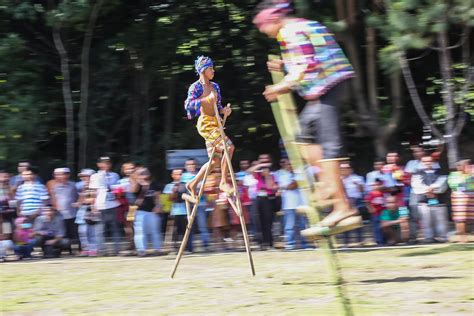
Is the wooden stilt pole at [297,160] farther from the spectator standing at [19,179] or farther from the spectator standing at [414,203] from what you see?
the spectator standing at [19,179]

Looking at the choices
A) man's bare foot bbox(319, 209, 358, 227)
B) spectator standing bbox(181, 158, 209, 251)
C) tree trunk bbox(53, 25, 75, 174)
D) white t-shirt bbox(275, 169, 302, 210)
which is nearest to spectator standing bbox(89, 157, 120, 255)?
spectator standing bbox(181, 158, 209, 251)

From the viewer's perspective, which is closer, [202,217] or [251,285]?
[251,285]

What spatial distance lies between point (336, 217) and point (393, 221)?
759 cm

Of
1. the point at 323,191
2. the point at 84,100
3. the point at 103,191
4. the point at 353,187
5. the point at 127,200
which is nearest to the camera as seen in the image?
the point at 323,191

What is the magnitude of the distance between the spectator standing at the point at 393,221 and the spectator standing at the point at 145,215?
3.87 m

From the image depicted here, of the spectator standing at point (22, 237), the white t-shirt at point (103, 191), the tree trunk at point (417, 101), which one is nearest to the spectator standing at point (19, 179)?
the spectator standing at point (22, 237)

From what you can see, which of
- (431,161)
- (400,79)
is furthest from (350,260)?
(400,79)

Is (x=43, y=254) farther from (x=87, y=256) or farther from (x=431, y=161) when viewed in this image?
(x=431, y=161)

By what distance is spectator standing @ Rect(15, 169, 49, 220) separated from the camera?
14453 millimetres

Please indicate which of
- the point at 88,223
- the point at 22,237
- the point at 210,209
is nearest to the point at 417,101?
the point at 210,209

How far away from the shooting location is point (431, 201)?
14.5 m

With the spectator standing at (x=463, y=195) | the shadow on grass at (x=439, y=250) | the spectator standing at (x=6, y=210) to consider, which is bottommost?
the shadow on grass at (x=439, y=250)

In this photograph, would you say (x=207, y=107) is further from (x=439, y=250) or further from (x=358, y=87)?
(x=358, y=87)

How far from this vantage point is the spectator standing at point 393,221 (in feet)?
47.0
